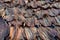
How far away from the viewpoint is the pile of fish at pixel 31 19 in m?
1.10

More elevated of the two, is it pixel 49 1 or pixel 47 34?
pixel 49 1

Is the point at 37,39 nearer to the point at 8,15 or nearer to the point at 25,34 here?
the point at 25,34

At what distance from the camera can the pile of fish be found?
110cm

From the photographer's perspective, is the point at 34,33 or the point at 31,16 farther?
the point at 31,16

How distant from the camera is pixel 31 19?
1183 mm

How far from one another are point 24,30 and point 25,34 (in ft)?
0.11

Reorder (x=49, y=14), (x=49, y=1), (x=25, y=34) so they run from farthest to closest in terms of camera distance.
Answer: (x=49, y=1) → (x=49, y=14) → (x=25, y=34)

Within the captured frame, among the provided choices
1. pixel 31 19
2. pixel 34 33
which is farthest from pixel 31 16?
pixel 34 33

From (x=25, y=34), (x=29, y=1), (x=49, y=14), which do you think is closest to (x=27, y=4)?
(x=29, y=1)

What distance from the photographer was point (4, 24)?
3.63 feet

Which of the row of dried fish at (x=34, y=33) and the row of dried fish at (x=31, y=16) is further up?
the row of dried fish at (x=31, y=16)

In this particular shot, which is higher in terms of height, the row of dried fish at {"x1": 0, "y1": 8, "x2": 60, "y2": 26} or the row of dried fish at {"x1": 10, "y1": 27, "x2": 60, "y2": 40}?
the row of dried fish at {"x1": 0, "y1": 8, "x2": 60, "y2": 26}

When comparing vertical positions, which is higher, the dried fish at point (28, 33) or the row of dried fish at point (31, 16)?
the row of dried fish at point (31, 16)

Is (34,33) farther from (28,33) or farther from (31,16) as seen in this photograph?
(31,16)
